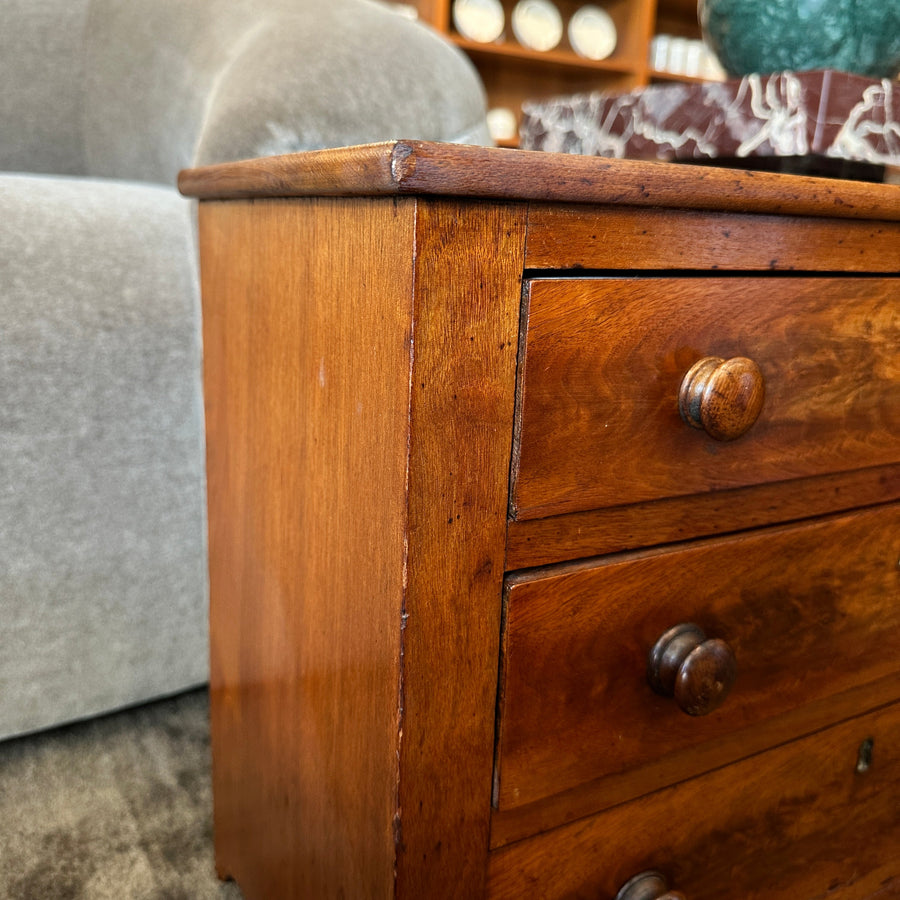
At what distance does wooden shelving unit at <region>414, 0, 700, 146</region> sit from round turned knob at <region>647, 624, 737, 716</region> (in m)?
2.68

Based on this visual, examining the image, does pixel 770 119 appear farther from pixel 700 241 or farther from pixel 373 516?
pixel 373 516

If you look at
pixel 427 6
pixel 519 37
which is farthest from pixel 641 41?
pixel 427 6

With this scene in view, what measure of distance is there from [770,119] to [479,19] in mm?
2521

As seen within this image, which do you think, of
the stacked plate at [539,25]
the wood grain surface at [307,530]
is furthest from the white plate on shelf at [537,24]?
the wood grain surface at [307,530]

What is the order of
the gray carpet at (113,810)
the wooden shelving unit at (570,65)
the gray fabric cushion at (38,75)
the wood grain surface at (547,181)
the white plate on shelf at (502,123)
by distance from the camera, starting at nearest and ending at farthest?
the wood grain surface at (547,181), the gray carpet at (113,810), the gray fabric cushion at (38,75), the wooden shelving unit at (570,65), the white plate on shelf at (502,123)

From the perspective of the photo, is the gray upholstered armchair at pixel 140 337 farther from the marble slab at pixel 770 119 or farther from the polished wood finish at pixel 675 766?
the polished wood finish at pixel 675 766

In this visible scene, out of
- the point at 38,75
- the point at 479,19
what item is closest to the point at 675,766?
the point at 38,75

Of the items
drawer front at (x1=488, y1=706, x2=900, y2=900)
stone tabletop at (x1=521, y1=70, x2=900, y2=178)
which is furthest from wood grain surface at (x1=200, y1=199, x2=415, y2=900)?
stone tabletop at (x1=521, y1=70, x2=900, y2=178)

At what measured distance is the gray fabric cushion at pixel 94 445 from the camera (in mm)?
741

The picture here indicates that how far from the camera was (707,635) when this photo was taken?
502 mm

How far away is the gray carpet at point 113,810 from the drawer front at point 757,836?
13.8 inches

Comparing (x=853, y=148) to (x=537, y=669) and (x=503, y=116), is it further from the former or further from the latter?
(x=503, y=116)

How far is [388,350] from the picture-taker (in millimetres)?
396

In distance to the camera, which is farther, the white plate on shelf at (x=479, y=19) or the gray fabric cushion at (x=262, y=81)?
the white plate on shelf at (x=479, y=19)
